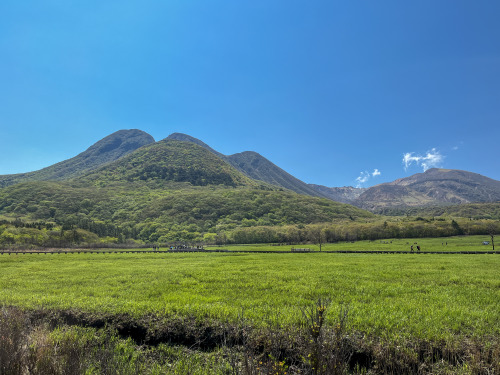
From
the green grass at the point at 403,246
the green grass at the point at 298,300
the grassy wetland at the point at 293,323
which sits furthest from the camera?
the green grass at the point at 403,246

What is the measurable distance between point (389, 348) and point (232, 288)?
1238cm

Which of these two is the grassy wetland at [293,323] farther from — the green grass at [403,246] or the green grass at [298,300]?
the green grass at [403,246]

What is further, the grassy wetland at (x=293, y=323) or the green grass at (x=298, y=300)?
the green grass at (x=298, y=300)

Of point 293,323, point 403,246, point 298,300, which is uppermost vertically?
point 293,323

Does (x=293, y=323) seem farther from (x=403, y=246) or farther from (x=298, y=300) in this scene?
(x=403, y=246)

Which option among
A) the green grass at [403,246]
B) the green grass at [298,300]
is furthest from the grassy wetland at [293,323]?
the green grass at [403,246]

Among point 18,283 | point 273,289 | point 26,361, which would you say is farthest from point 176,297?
point 18,283

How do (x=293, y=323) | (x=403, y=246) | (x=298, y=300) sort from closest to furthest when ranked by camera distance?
(x=293, y=323) < (x=298, y=300) < (x=403, y=246)

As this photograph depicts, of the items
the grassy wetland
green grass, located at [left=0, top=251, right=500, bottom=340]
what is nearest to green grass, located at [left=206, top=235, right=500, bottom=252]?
green grass, located at [left=0, top=251, right=500, bottom=340]

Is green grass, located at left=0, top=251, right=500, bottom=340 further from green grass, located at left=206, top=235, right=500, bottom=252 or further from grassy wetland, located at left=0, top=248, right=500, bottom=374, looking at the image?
green grass, located at left=206, top=235, right=500, bottom=252

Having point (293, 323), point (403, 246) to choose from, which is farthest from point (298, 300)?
point (403, 246)

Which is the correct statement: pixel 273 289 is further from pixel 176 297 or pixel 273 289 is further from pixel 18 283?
pixel 18 283

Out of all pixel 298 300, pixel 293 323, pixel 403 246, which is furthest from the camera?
pixel 403 246

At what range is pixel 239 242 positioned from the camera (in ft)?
481
